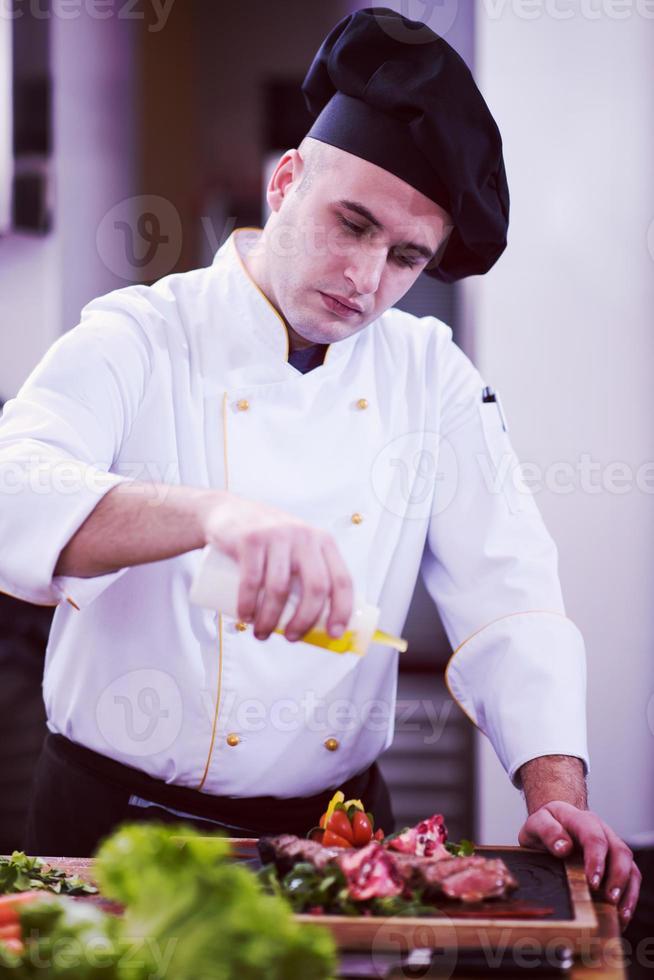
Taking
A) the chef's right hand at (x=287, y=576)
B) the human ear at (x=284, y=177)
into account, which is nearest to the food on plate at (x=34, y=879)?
the chef's right hand at (x=287, y=576)

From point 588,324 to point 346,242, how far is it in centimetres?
155

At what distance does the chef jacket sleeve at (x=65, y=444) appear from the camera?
1.10 meters

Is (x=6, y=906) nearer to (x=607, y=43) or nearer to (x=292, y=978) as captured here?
(x=292, y=978)

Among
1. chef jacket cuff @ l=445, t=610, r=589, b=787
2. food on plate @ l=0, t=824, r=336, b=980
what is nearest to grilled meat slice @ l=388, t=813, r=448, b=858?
chef jacket cuff @ l=445, t=610, r=589, b=787

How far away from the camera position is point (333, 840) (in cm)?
123

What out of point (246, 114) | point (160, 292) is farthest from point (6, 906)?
point (246, 114)

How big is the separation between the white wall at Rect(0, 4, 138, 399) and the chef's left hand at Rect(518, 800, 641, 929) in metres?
2.02

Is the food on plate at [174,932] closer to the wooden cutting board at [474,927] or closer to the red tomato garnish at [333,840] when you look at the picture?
the wooden cutting board at [474,927]

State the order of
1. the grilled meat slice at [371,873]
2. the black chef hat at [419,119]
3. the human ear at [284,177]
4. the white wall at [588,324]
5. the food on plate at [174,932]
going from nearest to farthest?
the food on plate at [174,932], the grilled meat slice at [371,873], the black chef hat at [419,119], the human ear at [284,177], the white wall at [588,324]

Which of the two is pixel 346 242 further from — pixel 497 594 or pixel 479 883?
pixel 479 883

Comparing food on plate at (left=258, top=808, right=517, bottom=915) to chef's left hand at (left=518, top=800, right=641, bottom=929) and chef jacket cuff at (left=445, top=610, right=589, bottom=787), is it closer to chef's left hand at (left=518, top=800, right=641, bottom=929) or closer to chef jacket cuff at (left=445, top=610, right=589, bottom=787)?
chef's left hand at (left=518, top=800, right=641, bottom=929)

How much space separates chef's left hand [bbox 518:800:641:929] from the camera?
1171 millimetres

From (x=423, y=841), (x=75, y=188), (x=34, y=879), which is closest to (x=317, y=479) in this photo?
(x=423, y=841)

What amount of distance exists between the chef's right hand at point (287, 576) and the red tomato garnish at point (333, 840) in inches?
15.4
